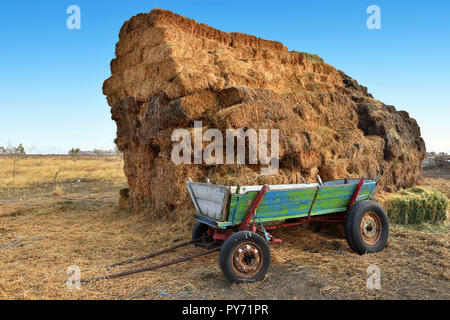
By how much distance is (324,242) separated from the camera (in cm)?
632

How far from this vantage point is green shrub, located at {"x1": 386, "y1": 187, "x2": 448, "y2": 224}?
8758 mm

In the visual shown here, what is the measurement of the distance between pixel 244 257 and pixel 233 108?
388cm

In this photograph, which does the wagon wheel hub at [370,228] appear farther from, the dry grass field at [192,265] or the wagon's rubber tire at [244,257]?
the wagon's rubber tire at [244,257]

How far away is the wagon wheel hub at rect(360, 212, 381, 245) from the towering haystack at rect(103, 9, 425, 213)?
1955 millimetres

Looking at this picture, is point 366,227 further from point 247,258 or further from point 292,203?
point 247,258

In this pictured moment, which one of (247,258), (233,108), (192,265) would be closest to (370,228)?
(247,258)

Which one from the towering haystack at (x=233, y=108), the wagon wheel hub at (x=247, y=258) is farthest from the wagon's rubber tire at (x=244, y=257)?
the towering haystack at (x=233, y=108)

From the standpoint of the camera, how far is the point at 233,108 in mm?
7242

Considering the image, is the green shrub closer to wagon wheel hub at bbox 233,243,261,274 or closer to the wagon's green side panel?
the wagon's green side panel

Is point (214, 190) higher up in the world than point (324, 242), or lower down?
higher up

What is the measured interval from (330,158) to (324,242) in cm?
274

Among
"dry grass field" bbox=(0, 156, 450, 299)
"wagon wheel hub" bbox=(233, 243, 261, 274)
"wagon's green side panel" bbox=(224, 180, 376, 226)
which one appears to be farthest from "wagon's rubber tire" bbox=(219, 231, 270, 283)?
"wagon's green side panel" bbox=(224, 180, 376, 226)

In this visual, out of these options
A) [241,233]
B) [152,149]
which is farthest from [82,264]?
[152,149]
